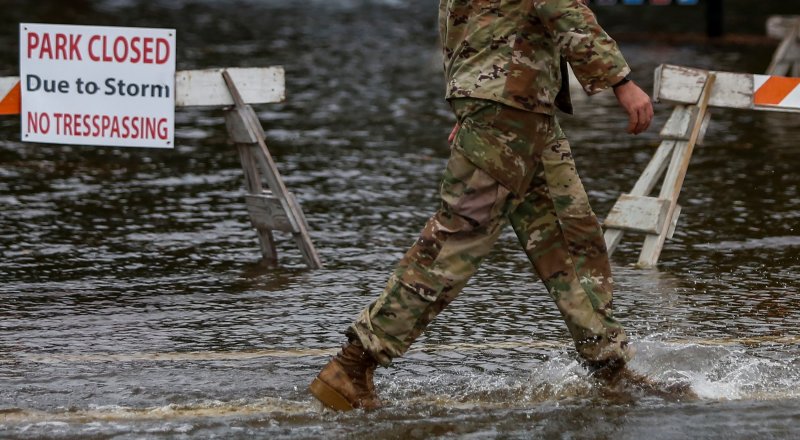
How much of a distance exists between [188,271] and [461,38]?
10.3ft

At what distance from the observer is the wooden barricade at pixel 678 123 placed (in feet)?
24.9

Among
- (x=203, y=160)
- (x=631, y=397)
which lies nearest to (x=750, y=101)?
(x=631, y=397)

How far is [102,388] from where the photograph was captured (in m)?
5.54

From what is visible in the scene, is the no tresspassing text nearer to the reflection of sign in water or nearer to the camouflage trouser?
the reflection of sign in water

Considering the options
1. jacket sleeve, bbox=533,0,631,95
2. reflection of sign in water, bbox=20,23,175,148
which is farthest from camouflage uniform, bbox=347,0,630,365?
reflection of sign in water, bbox=20,23,175,148

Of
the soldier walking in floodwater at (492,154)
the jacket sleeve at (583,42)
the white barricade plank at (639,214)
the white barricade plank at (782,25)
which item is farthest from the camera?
the white barricade plank at (782,25)

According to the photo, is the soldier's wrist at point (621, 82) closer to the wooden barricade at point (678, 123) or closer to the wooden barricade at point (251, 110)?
the wooden barricade at point (678, 123)

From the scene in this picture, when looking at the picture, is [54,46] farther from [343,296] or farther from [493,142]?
[493,142]

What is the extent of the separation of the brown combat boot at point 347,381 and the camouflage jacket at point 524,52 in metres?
0.93

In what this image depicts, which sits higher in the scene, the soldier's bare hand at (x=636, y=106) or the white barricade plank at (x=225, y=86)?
the soldier's bare hand at (x=636, y=106)

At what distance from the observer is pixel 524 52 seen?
16.6 feet

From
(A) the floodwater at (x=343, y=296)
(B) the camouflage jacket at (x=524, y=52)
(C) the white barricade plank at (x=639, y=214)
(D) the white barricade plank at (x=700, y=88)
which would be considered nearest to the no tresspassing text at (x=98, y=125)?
(A) the floodwater at (x=343, y=296)

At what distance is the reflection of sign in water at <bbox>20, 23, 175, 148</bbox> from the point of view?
7480 mm

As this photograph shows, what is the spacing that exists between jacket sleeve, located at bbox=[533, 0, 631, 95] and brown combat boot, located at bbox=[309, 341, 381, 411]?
1191 mm
